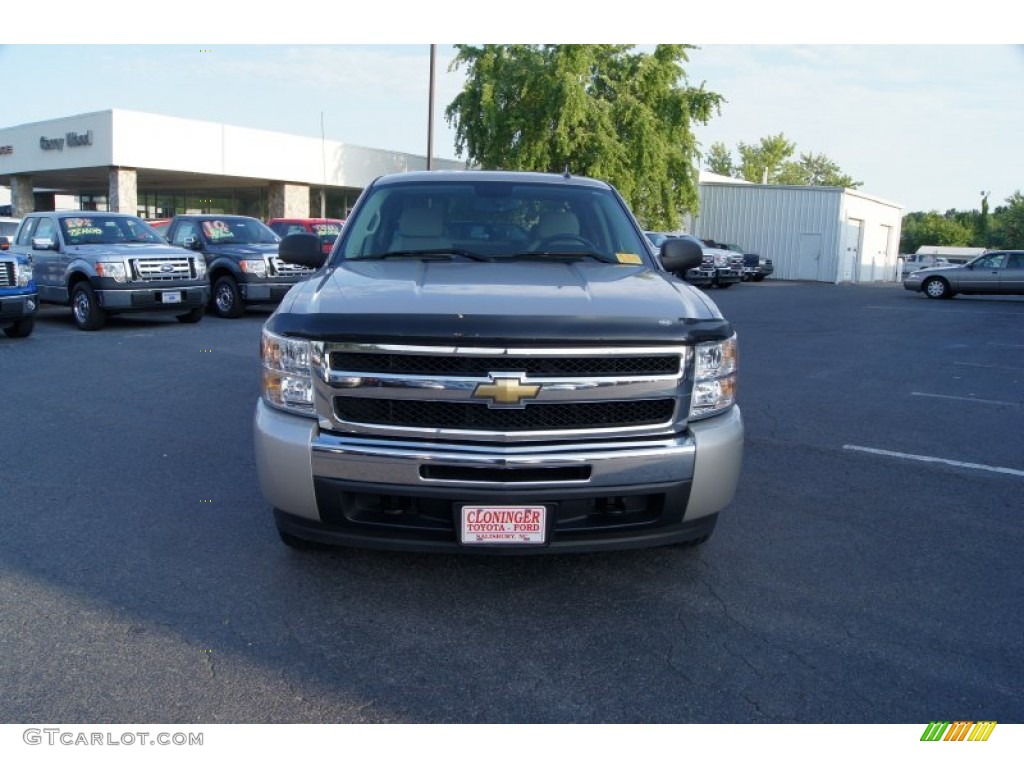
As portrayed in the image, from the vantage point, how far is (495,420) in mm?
3463

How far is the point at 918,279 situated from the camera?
27938 millimetres

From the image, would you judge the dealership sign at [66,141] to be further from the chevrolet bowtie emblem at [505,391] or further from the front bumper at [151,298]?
the chevrolet bowtie emblem at [505,391]

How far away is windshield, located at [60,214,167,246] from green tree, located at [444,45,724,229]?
68.0 ft

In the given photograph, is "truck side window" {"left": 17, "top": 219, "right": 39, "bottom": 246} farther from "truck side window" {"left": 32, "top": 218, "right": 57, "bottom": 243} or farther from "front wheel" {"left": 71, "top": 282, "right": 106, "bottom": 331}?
"front wheel" {"left": 71, "top": 282, "right": 106, "bottom": 331}

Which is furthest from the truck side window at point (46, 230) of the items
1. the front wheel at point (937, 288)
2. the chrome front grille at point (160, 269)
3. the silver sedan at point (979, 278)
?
the front wheel at point (937, 288)

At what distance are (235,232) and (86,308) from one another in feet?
11.6

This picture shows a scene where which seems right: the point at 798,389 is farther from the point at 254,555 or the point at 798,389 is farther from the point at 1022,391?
the point at 254,555

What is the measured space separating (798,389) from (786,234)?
111ft

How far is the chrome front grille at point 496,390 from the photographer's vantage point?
11.2ft

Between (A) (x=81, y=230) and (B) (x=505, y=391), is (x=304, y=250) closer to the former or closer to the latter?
(B) (x=505, y=391)

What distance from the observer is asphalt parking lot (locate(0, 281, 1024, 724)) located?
2990 millimetres

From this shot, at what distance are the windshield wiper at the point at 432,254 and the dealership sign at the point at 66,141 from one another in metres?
34.1

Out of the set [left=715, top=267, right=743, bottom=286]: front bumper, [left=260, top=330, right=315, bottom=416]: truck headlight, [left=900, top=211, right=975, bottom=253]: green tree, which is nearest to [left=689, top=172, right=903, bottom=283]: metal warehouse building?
[left=715, top=267, right=743, bottom=286]: front bumper
